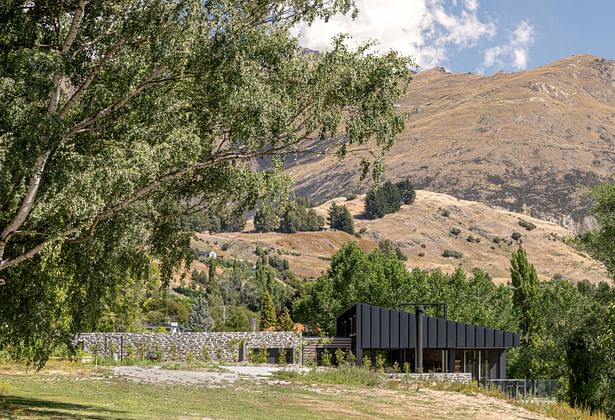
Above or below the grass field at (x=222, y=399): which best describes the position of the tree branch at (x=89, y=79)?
above

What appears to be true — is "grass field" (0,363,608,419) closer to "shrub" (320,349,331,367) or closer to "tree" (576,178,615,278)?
"shrub" (320,349,331,367)

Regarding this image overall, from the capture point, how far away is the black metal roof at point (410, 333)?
46.6 metres

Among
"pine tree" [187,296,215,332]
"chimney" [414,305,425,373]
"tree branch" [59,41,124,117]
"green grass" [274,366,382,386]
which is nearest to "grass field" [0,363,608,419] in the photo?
"green grass" [274,366,382,386]

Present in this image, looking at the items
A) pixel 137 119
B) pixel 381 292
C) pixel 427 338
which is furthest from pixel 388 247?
pixel 137 119

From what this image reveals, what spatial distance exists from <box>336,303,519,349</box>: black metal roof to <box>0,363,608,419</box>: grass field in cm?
1161

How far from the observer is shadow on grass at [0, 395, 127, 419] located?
64.8ft

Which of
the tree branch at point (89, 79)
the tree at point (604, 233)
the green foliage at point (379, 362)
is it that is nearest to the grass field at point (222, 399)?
the green foliage at point (379, 362)

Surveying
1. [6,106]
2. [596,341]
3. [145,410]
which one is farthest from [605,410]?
[6,106]

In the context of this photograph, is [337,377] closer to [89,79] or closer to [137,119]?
[137,119]

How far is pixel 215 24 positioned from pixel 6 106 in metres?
4.61

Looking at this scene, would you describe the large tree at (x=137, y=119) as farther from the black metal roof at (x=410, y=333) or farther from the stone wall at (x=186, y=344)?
the black metal roof at (x=410, y=333)

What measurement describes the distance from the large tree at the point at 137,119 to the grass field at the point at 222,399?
9.23ft

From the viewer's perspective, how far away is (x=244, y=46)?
18109mm

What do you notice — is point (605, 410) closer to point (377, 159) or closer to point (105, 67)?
point (377, 159)
